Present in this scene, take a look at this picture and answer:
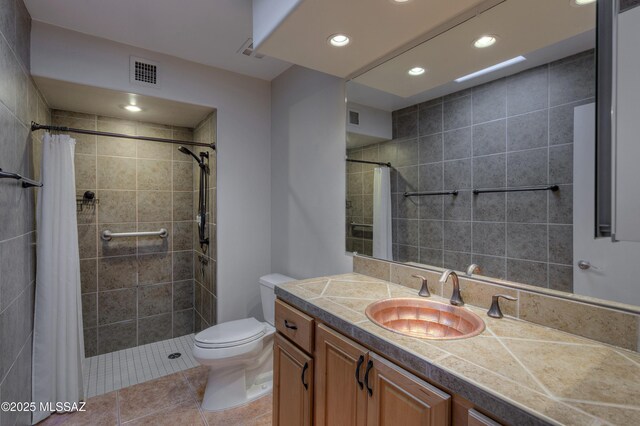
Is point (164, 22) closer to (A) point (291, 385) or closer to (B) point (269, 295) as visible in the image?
(B) point (269, 295)

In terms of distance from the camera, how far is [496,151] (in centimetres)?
128

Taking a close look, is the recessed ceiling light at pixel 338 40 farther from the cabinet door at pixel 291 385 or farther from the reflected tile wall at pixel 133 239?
the reflected tile wall at pixel 133 239

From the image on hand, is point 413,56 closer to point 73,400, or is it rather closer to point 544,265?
point 544,265

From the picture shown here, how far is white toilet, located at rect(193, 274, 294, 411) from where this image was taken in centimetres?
198

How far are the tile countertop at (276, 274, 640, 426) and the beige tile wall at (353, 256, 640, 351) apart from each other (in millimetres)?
31

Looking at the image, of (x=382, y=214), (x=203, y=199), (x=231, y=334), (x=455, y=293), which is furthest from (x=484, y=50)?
(x=203, y=199)

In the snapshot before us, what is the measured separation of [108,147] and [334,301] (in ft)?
8.89

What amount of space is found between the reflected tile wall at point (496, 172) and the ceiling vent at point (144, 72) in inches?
72.5

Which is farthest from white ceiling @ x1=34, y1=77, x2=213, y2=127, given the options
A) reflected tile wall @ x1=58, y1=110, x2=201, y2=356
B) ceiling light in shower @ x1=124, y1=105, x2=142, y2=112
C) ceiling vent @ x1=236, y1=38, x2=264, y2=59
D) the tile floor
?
the tile floor

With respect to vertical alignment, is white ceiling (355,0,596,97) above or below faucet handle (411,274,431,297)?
above

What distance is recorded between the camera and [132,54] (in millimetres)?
2238

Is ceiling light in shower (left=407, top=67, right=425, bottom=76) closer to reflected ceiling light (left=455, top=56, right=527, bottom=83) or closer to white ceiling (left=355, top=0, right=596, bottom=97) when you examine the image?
white ceiling (left=355, top=0, right=596, bottom=97)

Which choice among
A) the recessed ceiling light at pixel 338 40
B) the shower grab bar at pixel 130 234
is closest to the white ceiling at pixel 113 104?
the shower grab bar at pixel 130 234

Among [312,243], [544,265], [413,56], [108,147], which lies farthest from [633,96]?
[108,147]
